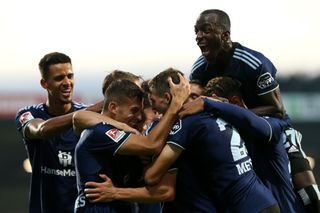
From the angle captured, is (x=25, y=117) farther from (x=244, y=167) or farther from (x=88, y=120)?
(x=244, y=167)

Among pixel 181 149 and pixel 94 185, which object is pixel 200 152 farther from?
pixel 94 185

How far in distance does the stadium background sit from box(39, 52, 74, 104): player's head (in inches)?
584

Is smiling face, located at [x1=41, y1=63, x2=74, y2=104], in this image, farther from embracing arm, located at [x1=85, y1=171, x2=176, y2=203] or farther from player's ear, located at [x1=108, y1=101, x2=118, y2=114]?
embracing arm, located at [x1=85, y1=171, x2=176, y2=203]

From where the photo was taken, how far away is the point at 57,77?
9.00 metres

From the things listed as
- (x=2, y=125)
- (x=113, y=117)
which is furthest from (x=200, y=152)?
(x=2, y=125)

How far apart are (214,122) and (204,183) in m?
0.46

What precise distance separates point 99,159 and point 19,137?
1755cm

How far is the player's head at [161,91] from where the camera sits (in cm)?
691

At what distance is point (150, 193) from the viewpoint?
6.80 meters

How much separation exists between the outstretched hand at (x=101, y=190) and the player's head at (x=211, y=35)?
6.63 ft

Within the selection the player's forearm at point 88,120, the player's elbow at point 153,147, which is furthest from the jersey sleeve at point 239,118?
the player's forearm at point 88,120

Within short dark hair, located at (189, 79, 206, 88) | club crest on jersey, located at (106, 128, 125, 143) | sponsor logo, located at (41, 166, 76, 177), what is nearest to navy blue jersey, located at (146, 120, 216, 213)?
club crest on jersey, located at (106, 128, 125, 143)

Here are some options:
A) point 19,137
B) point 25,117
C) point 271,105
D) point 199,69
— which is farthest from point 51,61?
point 19,137

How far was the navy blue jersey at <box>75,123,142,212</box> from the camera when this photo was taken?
6.73m
